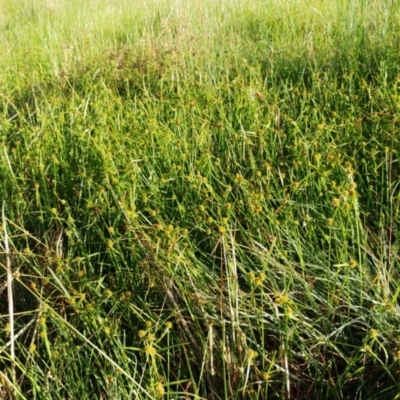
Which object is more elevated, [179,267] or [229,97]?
[229,97]

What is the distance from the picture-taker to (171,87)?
Result: 8.93 ft

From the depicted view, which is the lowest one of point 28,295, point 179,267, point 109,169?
point 28,295

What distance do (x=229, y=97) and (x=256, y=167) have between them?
603 millimetres

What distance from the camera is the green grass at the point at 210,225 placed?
1.30 meters

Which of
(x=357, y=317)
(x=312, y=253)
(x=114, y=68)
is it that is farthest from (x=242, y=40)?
(x=357, y=317)

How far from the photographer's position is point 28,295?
1.66 m

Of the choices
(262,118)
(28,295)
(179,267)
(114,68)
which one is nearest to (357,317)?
(179,267)

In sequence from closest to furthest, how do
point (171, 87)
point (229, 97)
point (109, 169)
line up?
point (109, 169) < point (229, 97) < point (171, 87)

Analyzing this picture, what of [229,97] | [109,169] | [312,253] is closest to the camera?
[312,253]

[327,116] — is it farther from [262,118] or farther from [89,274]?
[89,274]

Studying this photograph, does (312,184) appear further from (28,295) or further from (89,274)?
(28,295)

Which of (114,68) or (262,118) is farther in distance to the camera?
(114,68)

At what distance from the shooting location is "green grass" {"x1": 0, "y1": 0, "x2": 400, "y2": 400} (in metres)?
1.30

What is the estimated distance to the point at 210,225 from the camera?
66.3 inches
